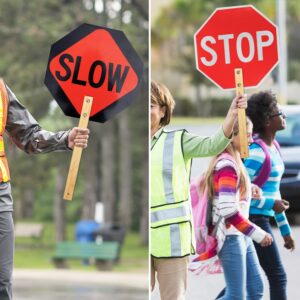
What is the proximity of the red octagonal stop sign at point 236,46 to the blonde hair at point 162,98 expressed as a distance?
0.22 metres

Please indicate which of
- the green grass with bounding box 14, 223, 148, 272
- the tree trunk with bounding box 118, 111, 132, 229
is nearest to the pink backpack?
the green grass with bounding box 14, 223, 148, 272

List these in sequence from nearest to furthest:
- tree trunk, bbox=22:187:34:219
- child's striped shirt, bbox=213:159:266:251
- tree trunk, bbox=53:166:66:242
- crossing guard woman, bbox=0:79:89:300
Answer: crossing guard woman, bbox=0:79:89:300, child's striped shirt, bbox=213:159:266:251, tree trunk, bbox=53:166:66:242, tree trunk, bbox=22:187:34:219

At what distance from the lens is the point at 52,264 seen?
2089cm

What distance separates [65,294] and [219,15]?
8695mm

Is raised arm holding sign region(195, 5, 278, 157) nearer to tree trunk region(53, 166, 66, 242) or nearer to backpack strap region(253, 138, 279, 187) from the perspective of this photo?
backpack strap region(253, 138, 279, 187)

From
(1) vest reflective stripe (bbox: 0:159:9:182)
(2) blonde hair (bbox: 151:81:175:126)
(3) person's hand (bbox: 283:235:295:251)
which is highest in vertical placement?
(2) blonde hair (bbox: 151:81:175:126)

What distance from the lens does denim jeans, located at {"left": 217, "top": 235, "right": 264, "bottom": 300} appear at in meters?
4.69

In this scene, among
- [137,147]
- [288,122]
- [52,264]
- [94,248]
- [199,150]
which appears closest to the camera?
[199,150]

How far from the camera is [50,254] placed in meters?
22.9

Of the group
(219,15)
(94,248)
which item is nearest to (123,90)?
(219,15)

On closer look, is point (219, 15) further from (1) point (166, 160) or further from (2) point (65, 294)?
(2) point (65, 294)

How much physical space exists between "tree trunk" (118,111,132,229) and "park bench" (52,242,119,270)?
4.68m

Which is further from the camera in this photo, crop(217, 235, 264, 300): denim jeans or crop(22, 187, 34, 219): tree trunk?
crop(22, 187, 34, 219): tree trunk

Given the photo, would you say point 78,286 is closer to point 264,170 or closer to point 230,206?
point 264,170
